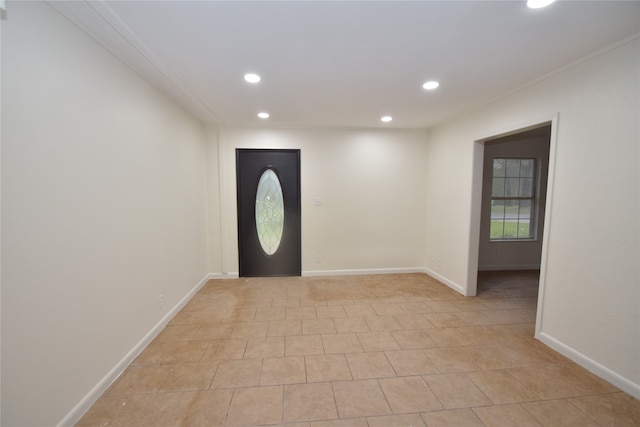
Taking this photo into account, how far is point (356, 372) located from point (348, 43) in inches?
97.5

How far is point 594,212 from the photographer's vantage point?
6.50 ft

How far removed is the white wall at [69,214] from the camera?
4.05 feet

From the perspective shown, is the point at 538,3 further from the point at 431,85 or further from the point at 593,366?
the point at 593,366

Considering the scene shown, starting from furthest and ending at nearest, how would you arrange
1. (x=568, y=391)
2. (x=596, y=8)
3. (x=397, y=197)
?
(x=397, y=197) → (x=568, y=391) → (x=596, y=8)

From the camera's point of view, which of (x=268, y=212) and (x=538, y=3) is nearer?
(x=538, y=3)

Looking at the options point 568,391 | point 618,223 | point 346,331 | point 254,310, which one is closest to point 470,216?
point 618,223

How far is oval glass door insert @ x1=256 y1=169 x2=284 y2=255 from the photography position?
4.14 metres

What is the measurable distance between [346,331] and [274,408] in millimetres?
1101

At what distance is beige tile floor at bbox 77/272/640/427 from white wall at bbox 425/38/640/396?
26 centimetres

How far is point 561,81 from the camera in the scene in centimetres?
221

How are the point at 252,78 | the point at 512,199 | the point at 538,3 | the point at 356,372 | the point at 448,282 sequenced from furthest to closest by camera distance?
the point at 512,199
the point at 448,282
the point at 252,78
the point at 356,372
the point at 538,3

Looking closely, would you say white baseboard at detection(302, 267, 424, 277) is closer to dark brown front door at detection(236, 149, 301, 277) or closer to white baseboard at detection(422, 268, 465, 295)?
white baseboard at detection(422, 268, 465, 295)

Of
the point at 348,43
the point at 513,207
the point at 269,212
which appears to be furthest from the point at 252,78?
the point at 513,207

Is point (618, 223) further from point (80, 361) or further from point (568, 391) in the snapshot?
point (80, 361)
